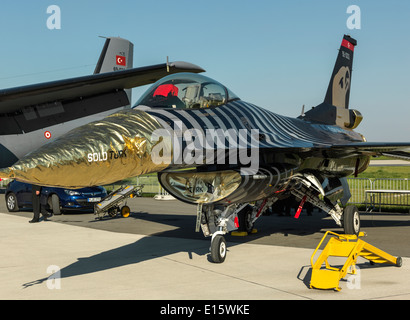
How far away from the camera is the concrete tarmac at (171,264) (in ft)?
21.0

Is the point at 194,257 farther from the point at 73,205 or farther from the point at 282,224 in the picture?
the point at 73,205

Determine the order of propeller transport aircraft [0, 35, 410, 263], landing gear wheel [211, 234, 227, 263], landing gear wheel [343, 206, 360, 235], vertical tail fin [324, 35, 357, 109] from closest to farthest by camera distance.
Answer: propeller transport aircraft [0, 35, 410, 263] → landing gear wheel [211, 234, 227, 263] → landing gear wheel [343, 206, 360, 235] → vertical tail fin [324, 35, 357, 109]

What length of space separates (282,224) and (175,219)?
12.7ft

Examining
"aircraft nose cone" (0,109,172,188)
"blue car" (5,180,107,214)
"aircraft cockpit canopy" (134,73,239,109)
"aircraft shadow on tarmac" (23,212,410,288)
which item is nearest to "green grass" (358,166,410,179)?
"aircraft shadow on tarmac" (23,212,410,288)

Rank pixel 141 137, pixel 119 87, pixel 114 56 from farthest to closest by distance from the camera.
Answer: pixel 114 56, pixel 119 87, pixel 141 137

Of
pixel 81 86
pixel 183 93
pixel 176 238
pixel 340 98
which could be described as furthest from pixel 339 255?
pixel 340 98

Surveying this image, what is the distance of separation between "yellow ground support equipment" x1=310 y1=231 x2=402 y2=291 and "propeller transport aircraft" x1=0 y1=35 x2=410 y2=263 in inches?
80.7

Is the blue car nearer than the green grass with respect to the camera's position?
Yes

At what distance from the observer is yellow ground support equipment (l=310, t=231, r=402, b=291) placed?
642cm

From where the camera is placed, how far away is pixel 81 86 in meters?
12.7

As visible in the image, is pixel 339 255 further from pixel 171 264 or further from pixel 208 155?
pixel 171 264

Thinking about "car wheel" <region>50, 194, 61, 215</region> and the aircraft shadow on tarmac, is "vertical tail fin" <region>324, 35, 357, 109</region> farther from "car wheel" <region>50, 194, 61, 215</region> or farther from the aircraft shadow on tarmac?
"car wheel" <region>50, 194, 61, 215</region>

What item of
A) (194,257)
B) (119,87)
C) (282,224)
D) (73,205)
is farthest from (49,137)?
(194,257)
